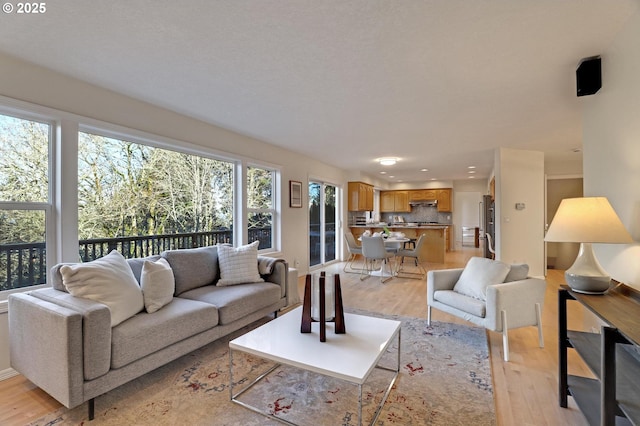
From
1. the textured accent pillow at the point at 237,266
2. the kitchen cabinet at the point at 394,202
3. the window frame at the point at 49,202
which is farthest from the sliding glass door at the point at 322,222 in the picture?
the window frame at the point at 49,202

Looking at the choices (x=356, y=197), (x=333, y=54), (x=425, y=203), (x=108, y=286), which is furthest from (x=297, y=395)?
(x=425, y=203)

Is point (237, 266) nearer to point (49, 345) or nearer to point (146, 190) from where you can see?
point (146, 190)

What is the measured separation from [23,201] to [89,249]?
713 millimetres

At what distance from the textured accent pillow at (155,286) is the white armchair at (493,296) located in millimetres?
2534

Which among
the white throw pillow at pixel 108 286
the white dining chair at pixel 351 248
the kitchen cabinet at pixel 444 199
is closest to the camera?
the white throw pillow at pixel 108 286

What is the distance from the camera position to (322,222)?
691cm

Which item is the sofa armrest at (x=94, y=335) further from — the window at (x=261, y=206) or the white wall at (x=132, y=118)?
the window at (x=261, y=206)

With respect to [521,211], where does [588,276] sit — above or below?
below

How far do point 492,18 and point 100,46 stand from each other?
2.58 meters

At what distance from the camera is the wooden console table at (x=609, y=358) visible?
128 centimetres

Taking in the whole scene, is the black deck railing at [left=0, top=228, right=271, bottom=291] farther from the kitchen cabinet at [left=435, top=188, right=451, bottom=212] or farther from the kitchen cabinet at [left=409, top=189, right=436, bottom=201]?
the kitchen cabinet at [left=435, top=188, right=451, bottom=212]

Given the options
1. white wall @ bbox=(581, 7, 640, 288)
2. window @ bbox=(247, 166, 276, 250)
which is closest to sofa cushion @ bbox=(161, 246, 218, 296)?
window @ bbox=(247, 166, 276, 250)

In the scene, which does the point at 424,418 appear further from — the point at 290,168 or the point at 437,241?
the point at 437,241

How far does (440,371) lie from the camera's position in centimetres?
229
